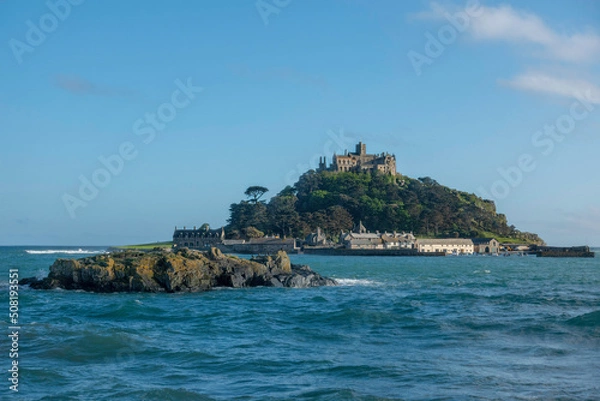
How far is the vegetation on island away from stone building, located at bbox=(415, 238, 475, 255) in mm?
13123

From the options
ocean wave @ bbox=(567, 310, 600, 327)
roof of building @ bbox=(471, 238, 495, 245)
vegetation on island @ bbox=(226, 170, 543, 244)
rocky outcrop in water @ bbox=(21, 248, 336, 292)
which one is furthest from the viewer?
vegetation on island @ bbox=(226, 170, 543, 244)

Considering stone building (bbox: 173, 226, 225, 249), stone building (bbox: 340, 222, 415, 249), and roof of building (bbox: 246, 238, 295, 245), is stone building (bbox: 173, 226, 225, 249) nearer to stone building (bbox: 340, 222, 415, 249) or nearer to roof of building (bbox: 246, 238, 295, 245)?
roof of building (bbox: 246, 238, 295, 245)

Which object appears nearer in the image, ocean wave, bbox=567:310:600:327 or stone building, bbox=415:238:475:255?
ocean wave, bbox=567:310:600:327

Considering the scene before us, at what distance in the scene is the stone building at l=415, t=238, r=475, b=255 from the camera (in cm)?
14688

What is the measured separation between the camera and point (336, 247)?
5591 inches

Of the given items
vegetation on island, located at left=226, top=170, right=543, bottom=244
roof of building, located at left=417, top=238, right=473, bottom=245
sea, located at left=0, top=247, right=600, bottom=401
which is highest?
vegetation on island, located at left=226, top=170, right=543, bottom=244

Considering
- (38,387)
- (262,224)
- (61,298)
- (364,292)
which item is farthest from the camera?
(262,224)

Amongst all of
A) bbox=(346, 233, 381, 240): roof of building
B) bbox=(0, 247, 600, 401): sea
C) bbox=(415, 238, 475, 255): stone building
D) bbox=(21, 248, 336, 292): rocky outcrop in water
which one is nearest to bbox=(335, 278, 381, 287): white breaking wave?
bbox=(21, 248, 336, 292): rocky outcrop in water

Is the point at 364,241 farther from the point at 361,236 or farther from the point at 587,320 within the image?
the point at 587,320

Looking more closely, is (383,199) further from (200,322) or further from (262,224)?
(200,322)

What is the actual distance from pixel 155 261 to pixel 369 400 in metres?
29.8

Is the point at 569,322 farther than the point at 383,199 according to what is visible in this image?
No

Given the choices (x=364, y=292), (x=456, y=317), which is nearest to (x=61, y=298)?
(x=364, y=292)

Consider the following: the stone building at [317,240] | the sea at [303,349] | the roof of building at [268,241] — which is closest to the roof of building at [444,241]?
the stone building at [317,240]
